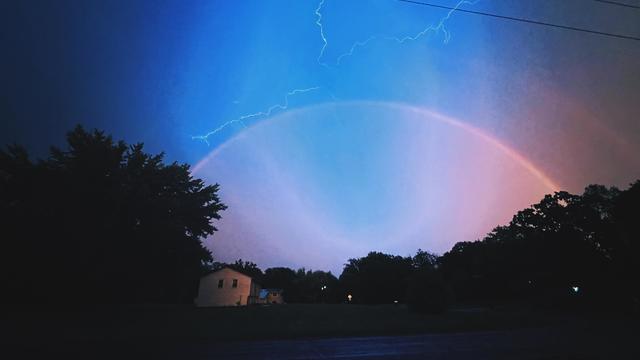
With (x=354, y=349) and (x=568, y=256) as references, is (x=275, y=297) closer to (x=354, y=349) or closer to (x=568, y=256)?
(x=568, y=256)

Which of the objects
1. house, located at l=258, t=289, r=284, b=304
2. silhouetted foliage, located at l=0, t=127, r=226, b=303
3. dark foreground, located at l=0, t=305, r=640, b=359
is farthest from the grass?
house, located at l=258, t=289, r=284, b=304

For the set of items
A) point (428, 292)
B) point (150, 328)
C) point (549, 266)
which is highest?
point (549, 266)

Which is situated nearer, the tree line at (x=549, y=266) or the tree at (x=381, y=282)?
the tree line at (x=549, y=266)

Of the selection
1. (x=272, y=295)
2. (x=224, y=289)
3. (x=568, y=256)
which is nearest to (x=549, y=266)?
(x=568, y=256)

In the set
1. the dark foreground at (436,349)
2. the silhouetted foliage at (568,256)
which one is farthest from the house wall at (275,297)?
the dark foreground at (436,349)

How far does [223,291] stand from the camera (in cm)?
5781

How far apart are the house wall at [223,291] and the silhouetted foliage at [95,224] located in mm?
29398

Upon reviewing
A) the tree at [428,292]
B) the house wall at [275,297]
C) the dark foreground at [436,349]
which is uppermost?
the house wall at [275,297]

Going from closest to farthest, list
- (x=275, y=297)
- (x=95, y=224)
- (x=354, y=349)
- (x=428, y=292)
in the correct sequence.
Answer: (x=354, y=349)
(x=95, y=224)
(x=428, y=292)
(x=275, y=297)

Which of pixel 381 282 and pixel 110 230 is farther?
pixel 381 282

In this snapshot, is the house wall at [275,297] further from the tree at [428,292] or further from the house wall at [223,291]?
the tree at [428,292]

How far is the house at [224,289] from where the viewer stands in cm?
5738

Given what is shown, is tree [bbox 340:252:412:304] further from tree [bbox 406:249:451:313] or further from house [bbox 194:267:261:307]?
tree [bbox 406:249:451:313]

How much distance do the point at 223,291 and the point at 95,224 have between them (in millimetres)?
36610
